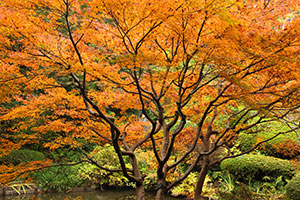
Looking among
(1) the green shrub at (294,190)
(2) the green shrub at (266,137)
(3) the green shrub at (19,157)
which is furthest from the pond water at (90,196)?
(1) the green shrub at (294,190)

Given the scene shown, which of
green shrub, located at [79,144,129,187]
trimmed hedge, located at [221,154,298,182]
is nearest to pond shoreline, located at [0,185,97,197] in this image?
green shrub, located at [79,144,129,187]

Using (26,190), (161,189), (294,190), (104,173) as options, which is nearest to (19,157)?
(26,190)

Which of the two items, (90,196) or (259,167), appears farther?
(90,196)

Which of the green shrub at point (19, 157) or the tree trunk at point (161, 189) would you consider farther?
the green shrub at point (19, 157)

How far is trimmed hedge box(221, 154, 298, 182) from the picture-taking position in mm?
6453

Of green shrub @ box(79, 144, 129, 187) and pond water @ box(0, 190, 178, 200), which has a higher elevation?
green shrub @ box(79, 144, 129, 187)

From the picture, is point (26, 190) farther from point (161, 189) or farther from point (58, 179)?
point (161, 189)

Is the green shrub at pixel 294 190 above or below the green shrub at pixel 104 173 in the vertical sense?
below

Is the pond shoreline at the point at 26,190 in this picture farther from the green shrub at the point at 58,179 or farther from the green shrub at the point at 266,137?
the green shrub at the point at 266,137

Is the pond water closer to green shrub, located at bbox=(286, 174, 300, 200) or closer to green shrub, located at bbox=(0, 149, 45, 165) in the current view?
green shrub, located at bbox=(0, 149, 45, 165)

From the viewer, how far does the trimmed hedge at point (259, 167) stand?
254 inches

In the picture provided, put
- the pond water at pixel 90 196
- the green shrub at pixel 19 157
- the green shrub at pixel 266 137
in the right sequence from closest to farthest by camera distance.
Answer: the pond water at pixel 90 196 → the green shrub at pixel 266 137 → the green shrub at pixel 19 157

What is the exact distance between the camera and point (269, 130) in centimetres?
801

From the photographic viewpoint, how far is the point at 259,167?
21.8 feet
